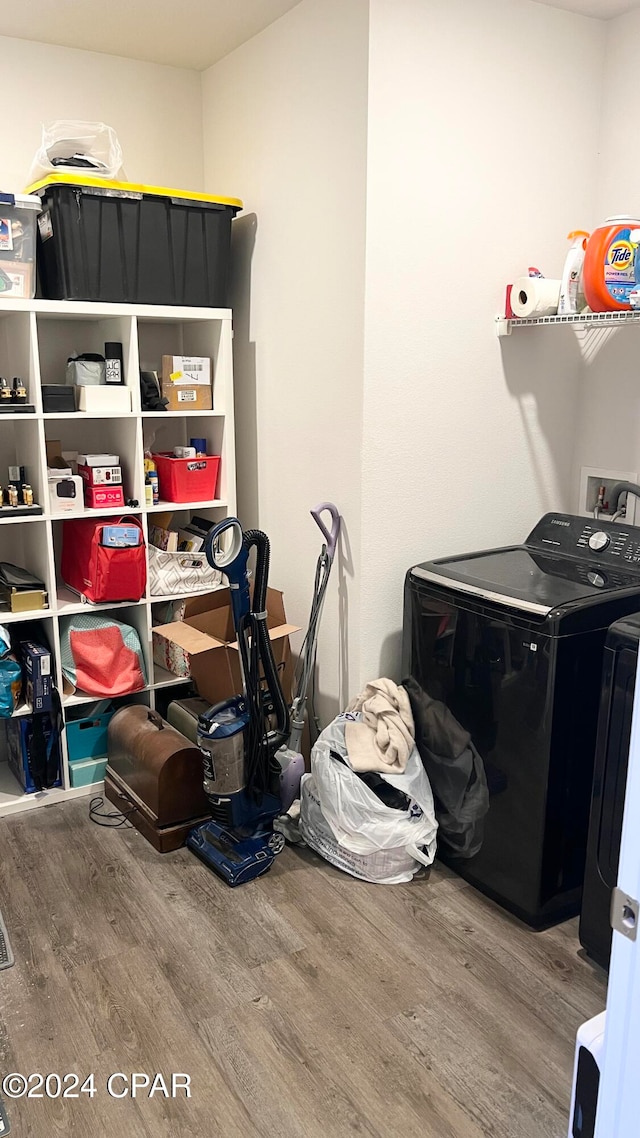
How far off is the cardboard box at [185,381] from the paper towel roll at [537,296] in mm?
1115

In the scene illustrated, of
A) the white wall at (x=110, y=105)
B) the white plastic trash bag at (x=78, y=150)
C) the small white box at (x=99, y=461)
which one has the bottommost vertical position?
the small white box at (x=99, y=461)

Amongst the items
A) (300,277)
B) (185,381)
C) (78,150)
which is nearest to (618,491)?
(300,277)

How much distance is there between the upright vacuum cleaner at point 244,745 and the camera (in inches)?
99.0

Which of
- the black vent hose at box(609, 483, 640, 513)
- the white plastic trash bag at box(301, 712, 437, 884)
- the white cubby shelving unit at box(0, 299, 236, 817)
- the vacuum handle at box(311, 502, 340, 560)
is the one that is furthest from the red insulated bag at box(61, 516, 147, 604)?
the black vent hose at box(609, 483, 640, 513)

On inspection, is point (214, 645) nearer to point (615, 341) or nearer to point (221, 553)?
point (221, 553)

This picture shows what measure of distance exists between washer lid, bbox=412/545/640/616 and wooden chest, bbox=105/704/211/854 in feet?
3.08

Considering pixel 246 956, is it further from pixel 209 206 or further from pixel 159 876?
pixel 209 206

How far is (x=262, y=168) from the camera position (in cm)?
298

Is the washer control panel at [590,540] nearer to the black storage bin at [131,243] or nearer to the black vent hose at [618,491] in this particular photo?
the black vent hose at [618,491]

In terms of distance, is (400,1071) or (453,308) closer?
(400,1071)

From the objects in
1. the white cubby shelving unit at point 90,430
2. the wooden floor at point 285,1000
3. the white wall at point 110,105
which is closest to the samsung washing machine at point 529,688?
the wooden floor at point 285,1000

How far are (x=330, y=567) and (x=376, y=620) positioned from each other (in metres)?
0.23

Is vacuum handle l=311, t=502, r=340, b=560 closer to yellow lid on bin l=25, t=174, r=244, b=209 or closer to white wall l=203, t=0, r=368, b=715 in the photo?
white wall l=203, t=0, r=368, b=715

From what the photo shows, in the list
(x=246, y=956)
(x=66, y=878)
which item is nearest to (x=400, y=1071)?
(x=246, y=956)
